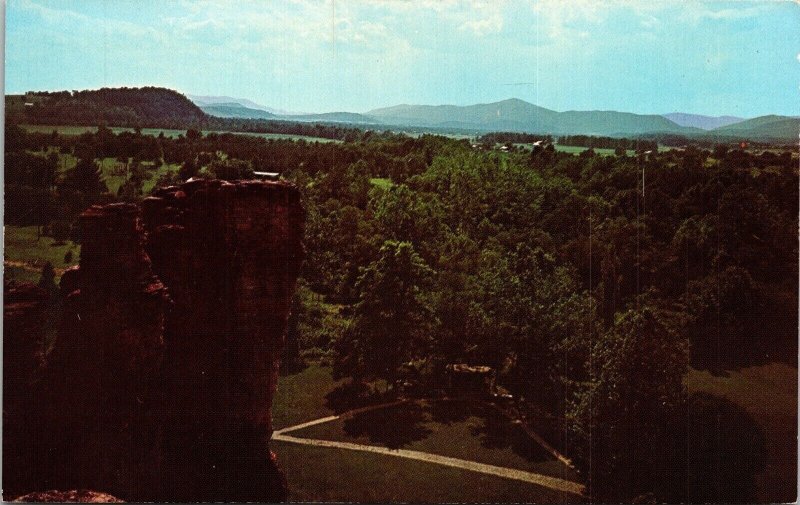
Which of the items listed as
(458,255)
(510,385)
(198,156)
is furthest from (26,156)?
→ (510,385)

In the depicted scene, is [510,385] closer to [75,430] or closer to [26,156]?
[75,430]

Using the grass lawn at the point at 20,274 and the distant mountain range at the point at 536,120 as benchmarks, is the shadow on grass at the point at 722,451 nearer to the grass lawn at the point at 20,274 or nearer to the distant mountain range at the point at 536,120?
the distant mountain range at the point at 536,120

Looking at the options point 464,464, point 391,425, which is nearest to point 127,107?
point 391,425

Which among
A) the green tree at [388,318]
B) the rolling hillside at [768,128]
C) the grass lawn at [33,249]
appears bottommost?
the green tree at [388,318]

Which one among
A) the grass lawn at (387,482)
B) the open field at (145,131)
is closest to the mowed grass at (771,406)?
the grass lawn at (387,482)

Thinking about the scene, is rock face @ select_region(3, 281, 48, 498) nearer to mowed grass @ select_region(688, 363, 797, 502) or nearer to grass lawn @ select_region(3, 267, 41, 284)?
grass lawn @ select_region(3, 267, 41, 284)

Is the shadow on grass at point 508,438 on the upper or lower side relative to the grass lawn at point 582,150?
lower
